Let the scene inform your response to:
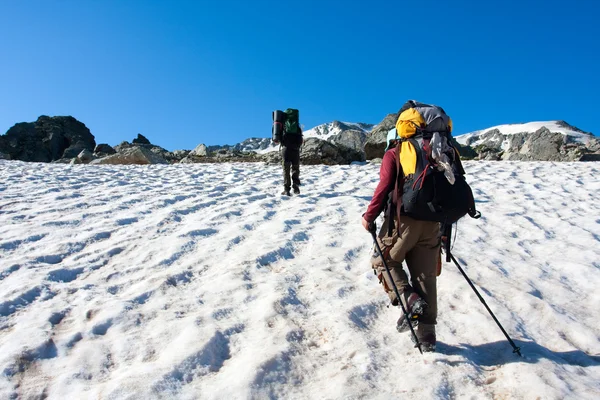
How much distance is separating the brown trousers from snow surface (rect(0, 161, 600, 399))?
0.54m

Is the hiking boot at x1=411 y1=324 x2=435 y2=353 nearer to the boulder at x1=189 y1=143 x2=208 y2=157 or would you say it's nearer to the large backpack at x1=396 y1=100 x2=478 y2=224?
the large backpack at x1=396 y1=100 x2=478 y2=224

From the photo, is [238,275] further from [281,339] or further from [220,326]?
[281,339]

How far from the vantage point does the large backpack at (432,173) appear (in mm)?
3088

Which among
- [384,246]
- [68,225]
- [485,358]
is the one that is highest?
[384,246]

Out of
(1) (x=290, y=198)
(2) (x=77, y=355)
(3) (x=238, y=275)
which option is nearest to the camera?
(2) (x=77, y=355)

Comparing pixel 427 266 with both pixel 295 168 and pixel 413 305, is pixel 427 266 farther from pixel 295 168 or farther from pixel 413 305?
pixel 295 168

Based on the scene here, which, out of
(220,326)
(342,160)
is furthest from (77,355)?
(342,160)

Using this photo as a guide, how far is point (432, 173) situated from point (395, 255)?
82 cm

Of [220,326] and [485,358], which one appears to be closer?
[485,358]

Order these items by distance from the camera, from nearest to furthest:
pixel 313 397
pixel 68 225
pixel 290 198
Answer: pixel 313 397, pixel 68 225, pixel 290 198

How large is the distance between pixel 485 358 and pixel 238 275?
2914 mm

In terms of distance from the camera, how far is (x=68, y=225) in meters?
6.65

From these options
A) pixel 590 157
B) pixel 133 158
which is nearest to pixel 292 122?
pixel 133 158

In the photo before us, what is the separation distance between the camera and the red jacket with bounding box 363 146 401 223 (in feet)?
11.0
